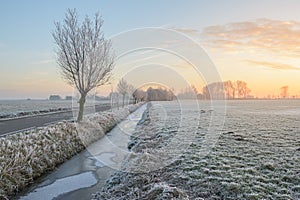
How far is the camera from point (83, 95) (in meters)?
26.1

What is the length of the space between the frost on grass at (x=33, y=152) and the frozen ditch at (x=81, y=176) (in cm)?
46

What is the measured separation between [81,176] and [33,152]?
8.36 feet

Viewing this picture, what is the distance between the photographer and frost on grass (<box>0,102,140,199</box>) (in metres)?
10.8

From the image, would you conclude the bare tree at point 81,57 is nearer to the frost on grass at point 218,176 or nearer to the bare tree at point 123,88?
the frost on grass at point 218,176

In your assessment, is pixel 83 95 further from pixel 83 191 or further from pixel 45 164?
pixel 83 191

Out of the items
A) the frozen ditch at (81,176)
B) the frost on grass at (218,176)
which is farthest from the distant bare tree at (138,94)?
the frost on grass at (218,176)

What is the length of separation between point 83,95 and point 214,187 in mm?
19292

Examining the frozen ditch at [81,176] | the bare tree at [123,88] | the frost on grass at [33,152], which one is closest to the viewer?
the frozen ditch at [81,176]

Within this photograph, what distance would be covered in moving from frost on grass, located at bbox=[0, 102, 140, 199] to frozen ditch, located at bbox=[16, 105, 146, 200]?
1.52 ft

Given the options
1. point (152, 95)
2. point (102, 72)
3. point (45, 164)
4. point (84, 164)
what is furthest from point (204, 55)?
point (152, 95)

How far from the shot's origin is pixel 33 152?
518 inches

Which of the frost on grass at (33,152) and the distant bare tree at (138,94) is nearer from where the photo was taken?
the frost on grass at (33,152)

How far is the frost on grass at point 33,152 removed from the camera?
1075cm

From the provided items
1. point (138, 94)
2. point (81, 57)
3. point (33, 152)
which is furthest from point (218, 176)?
point (138, 94)
